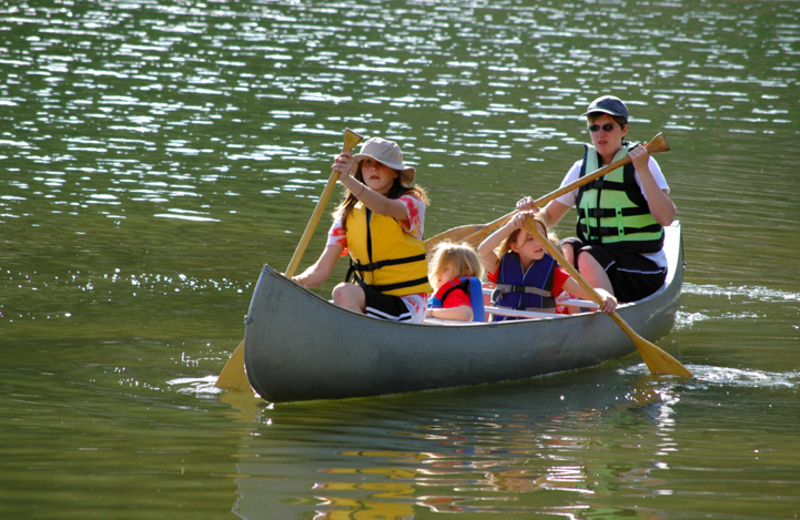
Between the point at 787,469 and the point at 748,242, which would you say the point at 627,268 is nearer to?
the point at 787,469

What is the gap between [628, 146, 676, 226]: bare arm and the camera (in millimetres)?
5859

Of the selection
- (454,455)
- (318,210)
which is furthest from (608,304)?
(454,455)

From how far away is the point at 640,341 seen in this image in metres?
5.71

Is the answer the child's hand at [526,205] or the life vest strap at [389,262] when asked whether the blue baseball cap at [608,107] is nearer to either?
the child's hand at [526,205]

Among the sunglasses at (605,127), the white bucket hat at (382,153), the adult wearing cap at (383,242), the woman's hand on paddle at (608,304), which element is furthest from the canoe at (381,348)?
the sunglasses at (605,127)

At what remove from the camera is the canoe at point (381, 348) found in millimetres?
4484

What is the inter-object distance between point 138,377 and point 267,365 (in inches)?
32.1

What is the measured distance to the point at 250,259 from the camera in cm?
743

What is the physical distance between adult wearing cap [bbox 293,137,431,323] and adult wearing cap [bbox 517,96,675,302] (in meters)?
1.47

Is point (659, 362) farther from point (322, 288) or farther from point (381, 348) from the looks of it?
point (322, 288)

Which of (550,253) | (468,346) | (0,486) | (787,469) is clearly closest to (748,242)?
(550,253)

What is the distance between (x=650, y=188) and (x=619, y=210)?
0.37m

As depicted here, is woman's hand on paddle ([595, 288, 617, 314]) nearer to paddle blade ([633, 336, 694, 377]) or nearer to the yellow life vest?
paddle blade ([633, 336, 694, 377])

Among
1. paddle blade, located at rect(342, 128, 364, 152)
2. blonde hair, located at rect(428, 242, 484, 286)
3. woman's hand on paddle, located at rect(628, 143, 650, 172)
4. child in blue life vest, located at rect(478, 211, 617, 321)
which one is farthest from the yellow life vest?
woman's hand on paddle, located at rect(628, 143, 650, 172)
